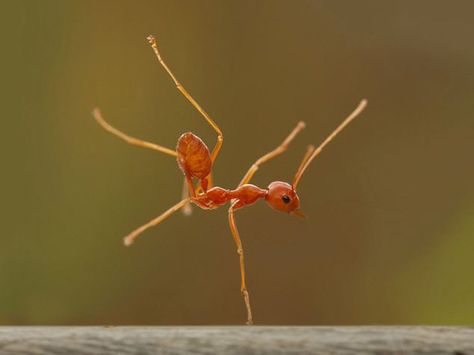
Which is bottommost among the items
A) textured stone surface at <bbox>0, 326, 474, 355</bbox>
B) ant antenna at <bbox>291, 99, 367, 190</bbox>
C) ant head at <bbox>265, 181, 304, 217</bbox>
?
textured stone surface at <bbox>0, 326, 474, 355</bbox>

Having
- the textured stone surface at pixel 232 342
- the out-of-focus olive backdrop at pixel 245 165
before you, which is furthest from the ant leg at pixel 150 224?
the out-of-focus olive backdrop at pixel 245 165

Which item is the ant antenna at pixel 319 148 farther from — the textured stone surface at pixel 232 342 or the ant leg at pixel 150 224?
the textured stone surface at pixel 232 342

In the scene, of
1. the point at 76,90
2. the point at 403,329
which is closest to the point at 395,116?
the point at 76,90

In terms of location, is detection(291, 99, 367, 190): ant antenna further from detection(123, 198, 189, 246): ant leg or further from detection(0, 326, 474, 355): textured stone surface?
detection(0, 326, 474, 355): textured stone surface

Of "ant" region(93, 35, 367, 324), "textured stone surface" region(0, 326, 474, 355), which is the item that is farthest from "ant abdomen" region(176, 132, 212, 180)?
"textured stone surface" region(0, 326, 474, 355)

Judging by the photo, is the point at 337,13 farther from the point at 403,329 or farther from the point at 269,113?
the point at 403,329

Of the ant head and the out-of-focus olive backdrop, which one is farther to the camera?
the out-of-focus olive backdrop
